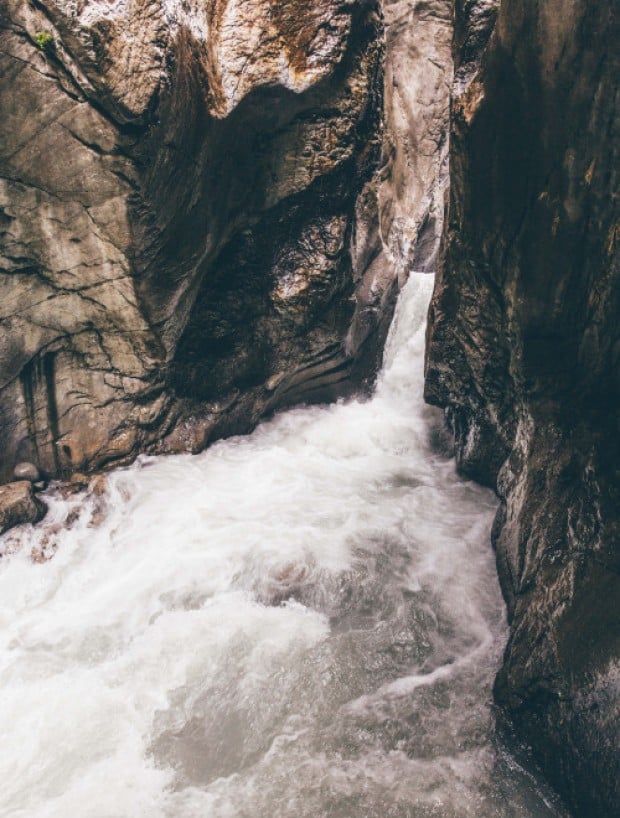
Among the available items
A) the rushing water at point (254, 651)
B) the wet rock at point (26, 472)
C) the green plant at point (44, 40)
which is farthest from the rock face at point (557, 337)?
the wet rock at point (26, 472)

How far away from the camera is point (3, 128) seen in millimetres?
6320

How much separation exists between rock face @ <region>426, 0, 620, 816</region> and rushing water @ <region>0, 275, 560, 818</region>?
67cm

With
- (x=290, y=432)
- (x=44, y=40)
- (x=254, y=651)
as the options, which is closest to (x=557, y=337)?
(x=254, y=651)

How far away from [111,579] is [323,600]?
258cm

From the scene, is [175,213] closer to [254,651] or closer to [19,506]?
[19,506]

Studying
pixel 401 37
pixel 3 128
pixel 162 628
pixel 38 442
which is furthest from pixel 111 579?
pixel 401 37

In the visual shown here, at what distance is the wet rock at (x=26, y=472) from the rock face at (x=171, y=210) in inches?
5.0

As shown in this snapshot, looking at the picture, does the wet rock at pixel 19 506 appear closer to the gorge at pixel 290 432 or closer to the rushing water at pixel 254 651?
the gorge at pixel 290 432

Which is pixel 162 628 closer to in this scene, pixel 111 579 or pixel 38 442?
pixel 111 579

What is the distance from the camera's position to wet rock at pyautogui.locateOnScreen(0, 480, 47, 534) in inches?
280

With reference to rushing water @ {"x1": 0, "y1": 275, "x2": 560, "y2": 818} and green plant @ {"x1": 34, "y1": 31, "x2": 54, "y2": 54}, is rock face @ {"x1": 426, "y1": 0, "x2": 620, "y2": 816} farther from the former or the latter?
green plant @ {"x1": 34, "y1": 31, "x2": 54, "y2": 54}

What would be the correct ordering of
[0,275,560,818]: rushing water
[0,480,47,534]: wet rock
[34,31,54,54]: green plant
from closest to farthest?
1. [0,275,560,818]: rushing water
2. [34,31,54,54]: green plant
3. [0,480,47,534]: wet rock

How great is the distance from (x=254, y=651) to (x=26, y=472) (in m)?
4.35

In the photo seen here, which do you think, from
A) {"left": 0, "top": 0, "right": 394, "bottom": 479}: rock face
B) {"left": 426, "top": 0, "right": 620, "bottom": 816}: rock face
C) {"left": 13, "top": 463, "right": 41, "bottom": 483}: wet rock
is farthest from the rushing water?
{"left": 0, "top": 0, "right": 394, "bottom": 479}: rock face
